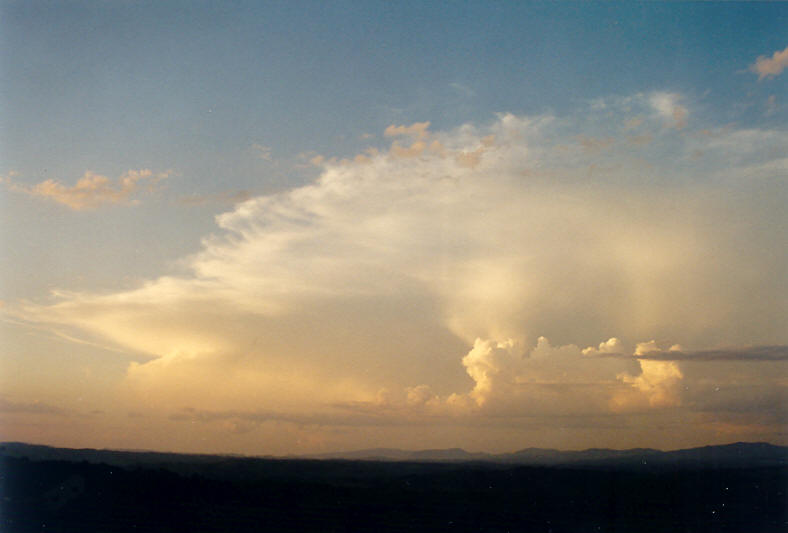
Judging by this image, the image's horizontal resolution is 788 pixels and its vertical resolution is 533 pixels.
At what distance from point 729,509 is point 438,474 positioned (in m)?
11.7

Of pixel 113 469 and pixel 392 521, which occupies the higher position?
pixel 113 469

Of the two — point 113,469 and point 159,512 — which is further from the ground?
point 113,469

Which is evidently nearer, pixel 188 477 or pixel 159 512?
pixel 159 512

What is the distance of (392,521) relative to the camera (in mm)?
24219

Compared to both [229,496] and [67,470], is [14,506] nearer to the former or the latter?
[67,470]

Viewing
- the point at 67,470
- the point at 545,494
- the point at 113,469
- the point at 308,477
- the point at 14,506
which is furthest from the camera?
the point at 308,477

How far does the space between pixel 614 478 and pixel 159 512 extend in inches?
798

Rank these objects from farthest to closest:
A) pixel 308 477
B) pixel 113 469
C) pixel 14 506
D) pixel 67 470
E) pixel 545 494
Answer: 1. pixel 308 477
2. pixel 545 494
3. pixel 113 469
4. pixel 67 470
5. pixel 14 506

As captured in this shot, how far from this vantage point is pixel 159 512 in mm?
24859

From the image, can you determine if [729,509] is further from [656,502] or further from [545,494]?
[545,494]

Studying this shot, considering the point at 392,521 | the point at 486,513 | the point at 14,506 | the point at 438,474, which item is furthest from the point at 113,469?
the point at 486,513

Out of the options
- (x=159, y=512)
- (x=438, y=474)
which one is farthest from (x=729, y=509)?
(x=159, y=512)

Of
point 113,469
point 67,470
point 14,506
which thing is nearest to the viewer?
point 14,506

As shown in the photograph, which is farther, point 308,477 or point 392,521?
point 308,477
